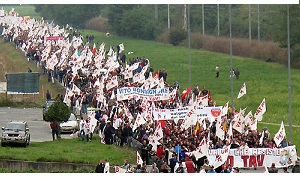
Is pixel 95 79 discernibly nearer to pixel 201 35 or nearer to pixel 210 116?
pixel 210 116

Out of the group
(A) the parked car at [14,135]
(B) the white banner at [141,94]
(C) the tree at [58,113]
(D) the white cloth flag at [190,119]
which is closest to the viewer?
(D) the white cloth flag at [190,119]

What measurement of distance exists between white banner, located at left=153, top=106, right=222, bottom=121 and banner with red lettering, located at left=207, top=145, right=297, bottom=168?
5.47 metres

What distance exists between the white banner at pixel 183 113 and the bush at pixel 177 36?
71.7 meters

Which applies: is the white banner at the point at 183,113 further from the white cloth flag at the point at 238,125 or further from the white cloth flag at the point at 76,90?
the white cloth flag at the point at 76,90

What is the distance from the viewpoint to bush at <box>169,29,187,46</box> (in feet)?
394

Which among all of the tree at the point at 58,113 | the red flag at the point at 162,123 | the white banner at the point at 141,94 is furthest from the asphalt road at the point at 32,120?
the red flag at the point at 162,123

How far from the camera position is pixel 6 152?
46719 millimetres

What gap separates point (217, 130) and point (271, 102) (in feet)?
100

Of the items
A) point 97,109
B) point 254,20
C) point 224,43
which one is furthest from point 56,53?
point 254,20

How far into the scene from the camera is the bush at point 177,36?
394ft

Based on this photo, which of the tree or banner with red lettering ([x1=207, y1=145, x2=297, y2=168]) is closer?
banner with red lettering ([x1=207, y1=145, x2=297, y2=168])

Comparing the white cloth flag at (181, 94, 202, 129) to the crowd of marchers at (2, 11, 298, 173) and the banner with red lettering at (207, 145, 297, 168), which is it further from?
the banner with red lettering at (207, 145, 297, 168)

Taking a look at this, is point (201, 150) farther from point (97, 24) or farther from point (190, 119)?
point (97, 24)

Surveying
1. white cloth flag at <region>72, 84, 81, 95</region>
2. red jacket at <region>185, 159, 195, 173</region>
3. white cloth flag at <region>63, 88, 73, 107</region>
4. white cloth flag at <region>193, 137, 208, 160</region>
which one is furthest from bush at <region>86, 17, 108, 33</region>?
red jacket at <region>185, 159, 195, 173</region>
